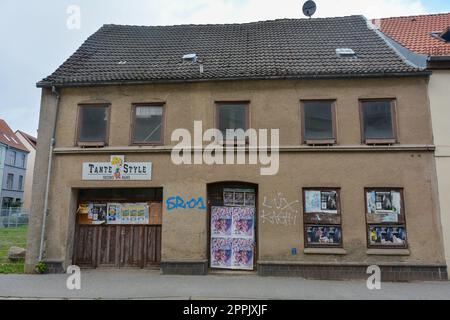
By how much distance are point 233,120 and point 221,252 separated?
13.7 ft

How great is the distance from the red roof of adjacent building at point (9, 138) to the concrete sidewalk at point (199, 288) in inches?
1408

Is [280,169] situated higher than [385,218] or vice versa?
[280,169]

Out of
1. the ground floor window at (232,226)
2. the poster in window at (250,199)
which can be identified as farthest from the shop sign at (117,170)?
the poster in window at (250,199)

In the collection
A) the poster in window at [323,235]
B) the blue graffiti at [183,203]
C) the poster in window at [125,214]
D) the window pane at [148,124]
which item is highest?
the window pane at [148,124]

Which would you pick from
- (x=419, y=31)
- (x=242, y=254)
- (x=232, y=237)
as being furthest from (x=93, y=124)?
(x=419, y=31)

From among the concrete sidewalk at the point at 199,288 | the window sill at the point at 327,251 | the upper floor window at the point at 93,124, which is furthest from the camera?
the upper floor window at the point at 93,124

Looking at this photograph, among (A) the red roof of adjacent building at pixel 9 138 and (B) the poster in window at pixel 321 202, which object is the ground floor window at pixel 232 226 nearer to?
(B) the poster in window at pixel 321 202

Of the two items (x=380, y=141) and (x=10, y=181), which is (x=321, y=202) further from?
(x=10, y=181)

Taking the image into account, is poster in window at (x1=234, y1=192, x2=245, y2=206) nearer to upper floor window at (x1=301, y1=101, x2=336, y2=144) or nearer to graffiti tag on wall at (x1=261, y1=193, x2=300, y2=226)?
graffiti tag on wall at (x1=261, y1=193, x2=300, y2=226)

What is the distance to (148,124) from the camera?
10.6 meters

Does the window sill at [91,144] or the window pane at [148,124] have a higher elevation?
the window pane at [148,124]

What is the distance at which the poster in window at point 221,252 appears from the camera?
989 centimetres

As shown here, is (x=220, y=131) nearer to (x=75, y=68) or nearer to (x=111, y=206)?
(x=111, y=206)

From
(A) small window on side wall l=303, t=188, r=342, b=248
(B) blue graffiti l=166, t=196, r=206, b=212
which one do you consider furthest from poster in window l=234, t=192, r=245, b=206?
(A) small window on side wall l=303, t=188, r=342, b=248
